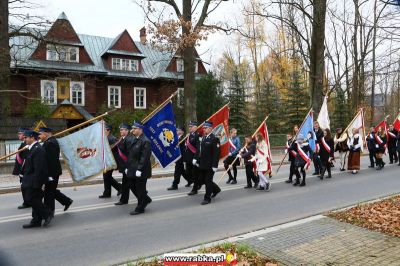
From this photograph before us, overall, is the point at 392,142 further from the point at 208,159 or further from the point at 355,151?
the point at 208,159

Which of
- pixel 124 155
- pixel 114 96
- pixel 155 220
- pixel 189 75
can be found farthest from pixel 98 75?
pixel 155 220

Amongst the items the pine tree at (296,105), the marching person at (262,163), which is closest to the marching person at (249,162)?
the marching person at (262,163)

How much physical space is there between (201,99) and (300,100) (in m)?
8.29

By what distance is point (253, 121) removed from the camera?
36.9 metres

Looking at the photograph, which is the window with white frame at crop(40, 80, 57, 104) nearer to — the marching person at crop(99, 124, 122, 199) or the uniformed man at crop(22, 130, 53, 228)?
the marching person at crop(99, 124, 122, 199)

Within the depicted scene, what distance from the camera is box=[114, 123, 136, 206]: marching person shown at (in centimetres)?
974

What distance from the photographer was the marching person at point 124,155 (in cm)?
974

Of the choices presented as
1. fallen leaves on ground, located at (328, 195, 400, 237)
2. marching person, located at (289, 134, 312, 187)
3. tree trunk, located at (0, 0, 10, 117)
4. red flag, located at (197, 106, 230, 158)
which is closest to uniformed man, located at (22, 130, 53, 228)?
fallen leaves on ground, located at (328, 195, 400, 237)

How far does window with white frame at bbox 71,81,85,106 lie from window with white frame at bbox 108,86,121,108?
2.44 metres

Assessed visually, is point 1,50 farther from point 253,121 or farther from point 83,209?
point 253,121

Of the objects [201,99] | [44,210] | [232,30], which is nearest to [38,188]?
[44,210]

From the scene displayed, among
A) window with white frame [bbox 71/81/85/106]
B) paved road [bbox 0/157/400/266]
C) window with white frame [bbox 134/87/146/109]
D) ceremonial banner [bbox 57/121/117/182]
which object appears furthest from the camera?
window with white frame [bbox 134/87/146/109]

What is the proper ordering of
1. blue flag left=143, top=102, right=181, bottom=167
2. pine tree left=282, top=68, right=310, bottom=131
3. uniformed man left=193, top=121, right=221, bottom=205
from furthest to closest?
1. pine tree left=282, top=68, right=310, bottom=131
2. blue flag left=143, top=102, right=181, bottom=167
3. uniformed man left=193, top=121, right=221, bottom=205
